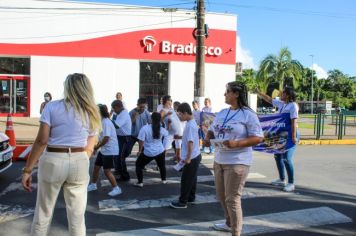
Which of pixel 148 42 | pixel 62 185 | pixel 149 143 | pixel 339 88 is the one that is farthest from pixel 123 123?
pixel 339 88

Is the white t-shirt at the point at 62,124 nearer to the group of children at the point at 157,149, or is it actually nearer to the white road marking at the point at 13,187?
the group of children at the point at 157,149

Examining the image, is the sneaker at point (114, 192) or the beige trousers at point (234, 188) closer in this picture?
the beige trousers at point (234, 188)

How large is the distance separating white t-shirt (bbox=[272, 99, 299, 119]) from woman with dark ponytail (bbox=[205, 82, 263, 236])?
3.05 m

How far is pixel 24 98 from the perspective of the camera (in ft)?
77.3

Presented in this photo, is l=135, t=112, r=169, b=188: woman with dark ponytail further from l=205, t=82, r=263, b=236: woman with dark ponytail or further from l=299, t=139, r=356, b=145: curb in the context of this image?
l=299, t=139, r=356, b=145: curb

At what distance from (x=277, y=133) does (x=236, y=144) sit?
3924mm

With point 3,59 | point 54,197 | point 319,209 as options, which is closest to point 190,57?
point 3,59

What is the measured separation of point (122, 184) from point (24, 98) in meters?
17.3

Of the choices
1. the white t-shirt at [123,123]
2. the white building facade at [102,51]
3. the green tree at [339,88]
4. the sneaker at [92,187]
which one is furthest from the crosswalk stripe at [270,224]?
the green tree at [339,88]

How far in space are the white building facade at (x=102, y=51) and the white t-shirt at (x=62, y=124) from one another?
1983cm

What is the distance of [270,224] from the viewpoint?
564 cm

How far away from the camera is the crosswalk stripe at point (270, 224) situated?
5238mm

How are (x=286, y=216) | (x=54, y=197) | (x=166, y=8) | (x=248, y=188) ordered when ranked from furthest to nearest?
(x=166, y=8)
(x=248, y=188)
(x=286, y=216)
(x=54, y=197)

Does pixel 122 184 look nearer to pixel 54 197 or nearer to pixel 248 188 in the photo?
pixel 248 188
